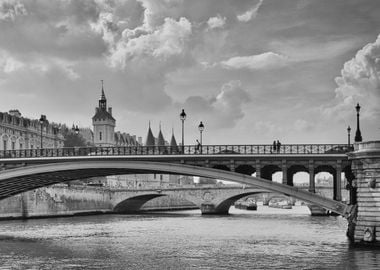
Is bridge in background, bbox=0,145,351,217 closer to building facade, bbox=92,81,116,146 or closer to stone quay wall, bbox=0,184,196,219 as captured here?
stone quay wall, bbox=0,184,196,219

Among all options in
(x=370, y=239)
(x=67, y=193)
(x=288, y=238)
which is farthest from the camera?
(x=67, y=193)

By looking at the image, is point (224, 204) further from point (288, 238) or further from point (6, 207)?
point (288, 238)

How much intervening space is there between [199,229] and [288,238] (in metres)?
13.9

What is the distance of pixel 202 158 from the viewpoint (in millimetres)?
51031

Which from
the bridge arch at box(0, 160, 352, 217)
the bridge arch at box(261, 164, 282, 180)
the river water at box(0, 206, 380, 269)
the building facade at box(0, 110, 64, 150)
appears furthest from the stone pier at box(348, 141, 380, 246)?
the building facade at box(0, 110, 64, 150)

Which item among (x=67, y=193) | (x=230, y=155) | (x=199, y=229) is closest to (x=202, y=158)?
(x=230, y=155)

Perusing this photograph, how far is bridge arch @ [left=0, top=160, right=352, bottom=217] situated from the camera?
157 feet

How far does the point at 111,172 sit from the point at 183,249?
1542cm

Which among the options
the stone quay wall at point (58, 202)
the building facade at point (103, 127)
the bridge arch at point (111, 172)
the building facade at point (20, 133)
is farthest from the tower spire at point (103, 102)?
the bridge arch at point (111, 172)

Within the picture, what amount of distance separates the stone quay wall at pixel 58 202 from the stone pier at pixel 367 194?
1949 inches

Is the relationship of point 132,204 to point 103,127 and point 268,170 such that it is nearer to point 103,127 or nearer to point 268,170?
point 103,127

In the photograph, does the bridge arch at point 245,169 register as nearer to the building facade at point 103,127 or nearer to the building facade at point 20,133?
the building facade at point 20,133

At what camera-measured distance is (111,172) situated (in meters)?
60.8

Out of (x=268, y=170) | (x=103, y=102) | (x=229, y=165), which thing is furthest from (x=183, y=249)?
(x=103, y=102)
